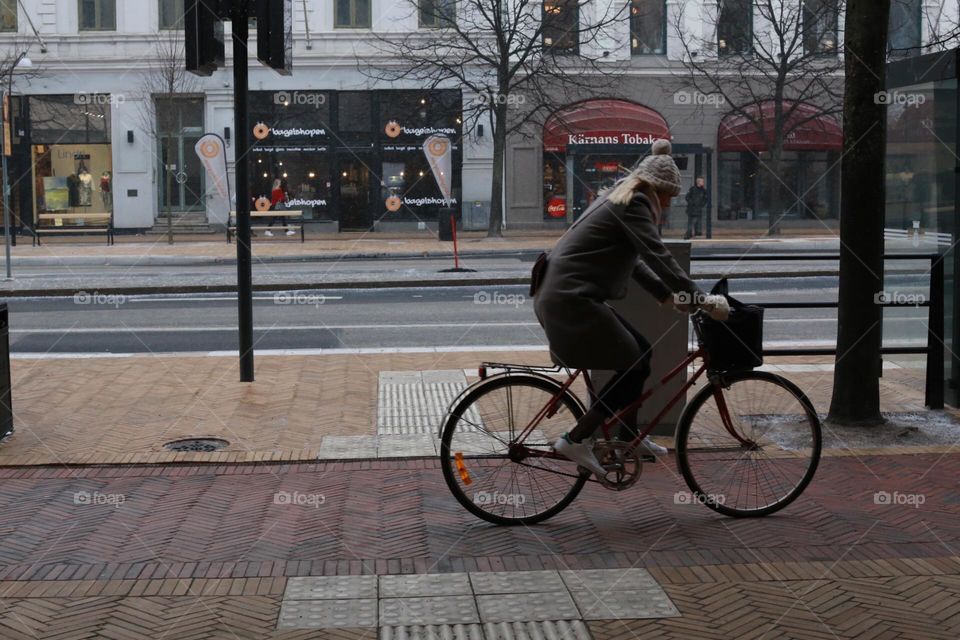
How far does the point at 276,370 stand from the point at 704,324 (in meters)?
5.64

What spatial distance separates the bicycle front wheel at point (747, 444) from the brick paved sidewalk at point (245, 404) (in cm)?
174

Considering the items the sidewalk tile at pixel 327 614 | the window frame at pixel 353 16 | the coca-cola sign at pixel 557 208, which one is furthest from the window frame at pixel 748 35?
the sidewalk tile at pixel 327 614

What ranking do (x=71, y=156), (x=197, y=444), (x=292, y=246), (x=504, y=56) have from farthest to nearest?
(x=71, y=156), (x=504, y=56), (x=292, y=246), (x=197, y=444)

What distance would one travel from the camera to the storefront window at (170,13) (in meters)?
37.3

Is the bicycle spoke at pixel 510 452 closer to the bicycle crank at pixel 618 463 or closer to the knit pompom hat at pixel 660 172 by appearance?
the bicycle crank at pixel 618 463

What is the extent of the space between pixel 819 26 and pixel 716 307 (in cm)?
3341

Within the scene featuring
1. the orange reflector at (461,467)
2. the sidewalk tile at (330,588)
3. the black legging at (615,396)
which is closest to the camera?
Result: the sidewalk tile at (330,588)

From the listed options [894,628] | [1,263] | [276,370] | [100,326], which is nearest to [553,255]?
[894,628]

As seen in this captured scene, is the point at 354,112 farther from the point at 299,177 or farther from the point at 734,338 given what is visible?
Result: the point at 734,338

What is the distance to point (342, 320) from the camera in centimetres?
1570

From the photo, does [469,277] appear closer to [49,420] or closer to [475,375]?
[475,375]

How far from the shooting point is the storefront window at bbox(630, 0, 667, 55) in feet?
122

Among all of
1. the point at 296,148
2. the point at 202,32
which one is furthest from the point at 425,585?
the point at 296,148

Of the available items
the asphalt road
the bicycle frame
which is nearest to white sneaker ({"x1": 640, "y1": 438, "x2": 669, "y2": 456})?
the bicycle frame
